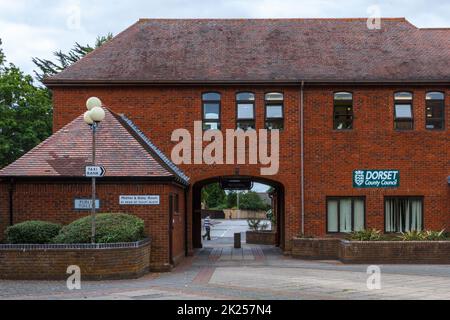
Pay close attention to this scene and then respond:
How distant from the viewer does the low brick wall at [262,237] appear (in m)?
33.4

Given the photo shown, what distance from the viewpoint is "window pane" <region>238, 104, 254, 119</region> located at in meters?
26.2

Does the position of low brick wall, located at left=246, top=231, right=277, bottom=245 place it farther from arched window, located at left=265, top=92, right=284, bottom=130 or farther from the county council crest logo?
arched window, located at left=265, top=92, right=284, bottom=130

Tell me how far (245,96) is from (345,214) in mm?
6139

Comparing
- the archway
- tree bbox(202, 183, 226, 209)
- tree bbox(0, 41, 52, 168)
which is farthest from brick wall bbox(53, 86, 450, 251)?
tree bbox(202, 183, 226, 209)

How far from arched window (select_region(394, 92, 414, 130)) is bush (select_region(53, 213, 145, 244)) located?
12553 mm

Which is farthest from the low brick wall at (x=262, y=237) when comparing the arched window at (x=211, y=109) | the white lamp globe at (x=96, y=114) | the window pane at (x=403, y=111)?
the white lamp globe at (x=96, y=114)

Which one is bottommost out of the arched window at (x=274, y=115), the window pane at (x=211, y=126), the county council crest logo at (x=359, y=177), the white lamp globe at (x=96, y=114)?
the county council crest logo at (x=359, y=177)

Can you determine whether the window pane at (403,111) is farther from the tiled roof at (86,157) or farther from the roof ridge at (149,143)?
the tiled roof at (86,157)

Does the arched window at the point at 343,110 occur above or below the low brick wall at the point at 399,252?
above

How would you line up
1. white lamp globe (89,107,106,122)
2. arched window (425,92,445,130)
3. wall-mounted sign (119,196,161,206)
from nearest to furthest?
white lamp globe (89,107,106,122)
wall-mounted sign (119,196,161,206)
arched window (425,92,445,130)

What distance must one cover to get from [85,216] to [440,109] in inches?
583

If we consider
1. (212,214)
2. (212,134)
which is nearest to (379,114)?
(212,134)

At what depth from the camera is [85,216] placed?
19266 millimetres

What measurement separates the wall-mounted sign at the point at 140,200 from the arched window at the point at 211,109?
23.6 feet
